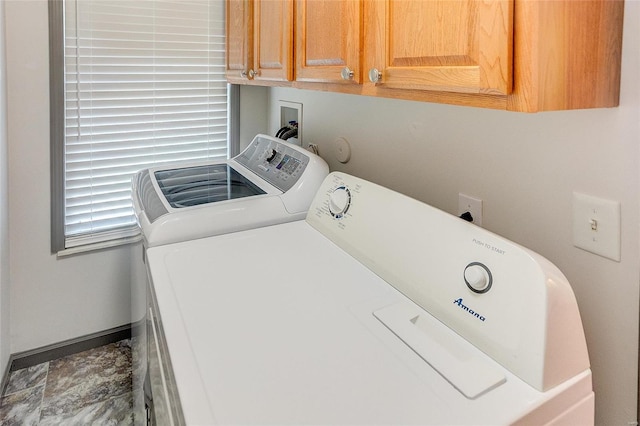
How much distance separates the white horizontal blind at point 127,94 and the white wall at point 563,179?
134 cm

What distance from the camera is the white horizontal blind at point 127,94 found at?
1.99 m

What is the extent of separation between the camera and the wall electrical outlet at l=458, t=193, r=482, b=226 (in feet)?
3.84

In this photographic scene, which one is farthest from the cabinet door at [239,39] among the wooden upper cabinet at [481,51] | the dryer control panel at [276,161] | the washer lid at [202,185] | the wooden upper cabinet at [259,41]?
the wooden upper cabinet at [481,51]

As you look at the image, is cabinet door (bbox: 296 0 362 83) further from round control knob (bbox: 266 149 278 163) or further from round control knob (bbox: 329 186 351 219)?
round control knob (bbox: 266 149 278 163)

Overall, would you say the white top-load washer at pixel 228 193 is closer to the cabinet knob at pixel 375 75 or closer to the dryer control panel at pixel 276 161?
the dryer control panel at pixel 276 161

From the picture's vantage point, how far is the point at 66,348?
2125 millimetres

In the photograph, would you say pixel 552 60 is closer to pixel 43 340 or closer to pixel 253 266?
pixel 253 266

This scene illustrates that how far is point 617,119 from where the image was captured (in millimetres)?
829

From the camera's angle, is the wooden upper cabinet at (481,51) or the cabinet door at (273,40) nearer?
the wooden upper cabinet at (481,51)

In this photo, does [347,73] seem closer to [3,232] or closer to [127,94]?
[127,94]

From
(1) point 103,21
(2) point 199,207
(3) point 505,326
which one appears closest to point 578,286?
(3) point 505,326

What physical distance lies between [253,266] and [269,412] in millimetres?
516

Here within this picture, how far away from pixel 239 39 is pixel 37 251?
140cm

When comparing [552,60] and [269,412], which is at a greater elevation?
[552,60]
